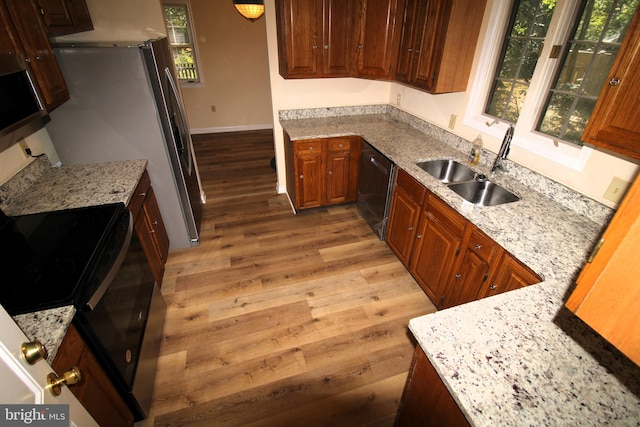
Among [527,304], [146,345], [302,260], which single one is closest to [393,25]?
[302,260]

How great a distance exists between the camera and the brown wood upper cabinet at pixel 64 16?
177cm

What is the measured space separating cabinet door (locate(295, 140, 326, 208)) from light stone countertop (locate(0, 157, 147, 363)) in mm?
1376

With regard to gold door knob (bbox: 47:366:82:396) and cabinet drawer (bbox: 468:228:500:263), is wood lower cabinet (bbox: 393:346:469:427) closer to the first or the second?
cabinet drawer (bbox: 468:228:500:263)

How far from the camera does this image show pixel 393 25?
8.68 ft

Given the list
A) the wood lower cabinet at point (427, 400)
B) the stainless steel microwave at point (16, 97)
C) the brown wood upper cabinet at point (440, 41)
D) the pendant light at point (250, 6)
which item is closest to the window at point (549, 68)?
the brown wood upper cabinet at point (440, 41)

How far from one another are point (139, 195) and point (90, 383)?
1.27 meters

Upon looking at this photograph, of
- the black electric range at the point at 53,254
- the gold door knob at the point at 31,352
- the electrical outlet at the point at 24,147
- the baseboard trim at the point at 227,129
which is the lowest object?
the baseboard trim at the point at 227,129

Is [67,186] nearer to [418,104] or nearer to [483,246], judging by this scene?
[483,246]

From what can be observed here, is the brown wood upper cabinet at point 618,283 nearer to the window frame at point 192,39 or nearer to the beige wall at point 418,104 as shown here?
the beige wall at point 418,104

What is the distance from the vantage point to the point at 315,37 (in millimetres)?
2766

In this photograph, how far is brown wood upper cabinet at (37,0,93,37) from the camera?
5.80 ft

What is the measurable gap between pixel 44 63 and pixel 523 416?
2656 millimetres

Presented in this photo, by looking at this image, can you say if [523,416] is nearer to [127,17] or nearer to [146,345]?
[146,345]

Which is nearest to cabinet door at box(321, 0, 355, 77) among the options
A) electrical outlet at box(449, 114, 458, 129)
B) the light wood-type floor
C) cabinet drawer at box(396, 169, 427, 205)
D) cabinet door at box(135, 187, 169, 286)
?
electrical outlet at box(449, 114, 458, 129)
